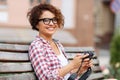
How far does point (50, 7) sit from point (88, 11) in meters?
17.1

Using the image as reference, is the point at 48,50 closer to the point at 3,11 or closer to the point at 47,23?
the point at 47,23

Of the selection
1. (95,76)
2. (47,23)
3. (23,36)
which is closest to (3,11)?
(23,36)

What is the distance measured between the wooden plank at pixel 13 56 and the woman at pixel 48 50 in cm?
11

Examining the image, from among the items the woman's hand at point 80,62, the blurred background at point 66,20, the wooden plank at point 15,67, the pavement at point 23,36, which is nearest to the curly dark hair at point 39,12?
the wooden plank at point 15,67

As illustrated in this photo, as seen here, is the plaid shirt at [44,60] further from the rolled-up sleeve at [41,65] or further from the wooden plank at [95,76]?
the wooden plank at [95,76]

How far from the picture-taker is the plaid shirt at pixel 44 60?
4.21 meters

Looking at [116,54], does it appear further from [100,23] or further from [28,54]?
[100,23]

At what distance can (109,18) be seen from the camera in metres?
38.9

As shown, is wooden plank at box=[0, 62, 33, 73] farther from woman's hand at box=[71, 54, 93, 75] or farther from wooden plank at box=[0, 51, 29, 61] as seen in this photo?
woman's hand at box=[71, 54, 93, 75]

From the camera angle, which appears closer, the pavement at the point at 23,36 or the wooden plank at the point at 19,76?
the wooden plank at the point at 19,76

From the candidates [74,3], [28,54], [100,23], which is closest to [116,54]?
[74,3]

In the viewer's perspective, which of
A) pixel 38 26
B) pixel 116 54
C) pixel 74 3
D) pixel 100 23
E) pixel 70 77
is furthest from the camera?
pixel 100 23

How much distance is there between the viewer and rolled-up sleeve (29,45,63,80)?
4188mm

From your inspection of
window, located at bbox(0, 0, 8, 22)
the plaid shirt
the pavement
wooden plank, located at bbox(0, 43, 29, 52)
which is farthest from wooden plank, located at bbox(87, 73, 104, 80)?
window, located at bbox(0, 0, 8, 22)
